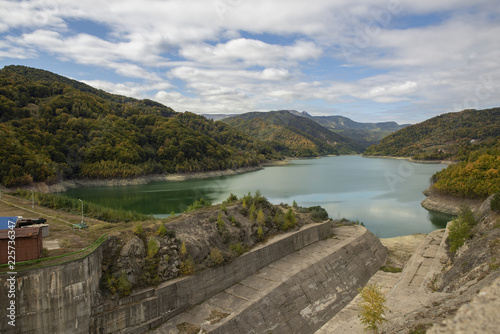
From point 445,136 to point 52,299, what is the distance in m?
172

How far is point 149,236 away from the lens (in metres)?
15.8

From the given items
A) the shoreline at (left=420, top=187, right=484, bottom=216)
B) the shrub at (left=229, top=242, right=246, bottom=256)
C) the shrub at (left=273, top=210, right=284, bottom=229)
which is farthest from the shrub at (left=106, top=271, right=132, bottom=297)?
the shoreline at (left=420, top=187, right=484, bottom=216)

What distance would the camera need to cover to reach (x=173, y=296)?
1405 centimetres

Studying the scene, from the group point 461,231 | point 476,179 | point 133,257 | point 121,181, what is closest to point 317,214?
point 461,231

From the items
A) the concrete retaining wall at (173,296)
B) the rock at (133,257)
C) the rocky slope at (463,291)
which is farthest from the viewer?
the rock at (133,257)

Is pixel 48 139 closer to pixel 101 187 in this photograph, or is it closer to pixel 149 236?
pixel 101 187

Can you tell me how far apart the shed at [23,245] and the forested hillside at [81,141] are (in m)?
44.5

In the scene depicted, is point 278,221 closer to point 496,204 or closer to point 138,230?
point 138,230

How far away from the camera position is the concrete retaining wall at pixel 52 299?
9758 mm

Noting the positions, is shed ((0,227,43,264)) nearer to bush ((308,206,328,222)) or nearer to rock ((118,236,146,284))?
rock ((118,236,146,284))

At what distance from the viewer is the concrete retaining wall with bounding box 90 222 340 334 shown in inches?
463

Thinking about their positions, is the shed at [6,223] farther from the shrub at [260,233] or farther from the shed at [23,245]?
the shrub at [260,233]

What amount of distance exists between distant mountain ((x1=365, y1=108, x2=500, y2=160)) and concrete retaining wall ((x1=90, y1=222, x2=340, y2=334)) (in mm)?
109069

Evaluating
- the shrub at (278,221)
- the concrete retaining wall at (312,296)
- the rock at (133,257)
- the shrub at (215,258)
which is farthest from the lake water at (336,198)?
the rock at (133,257)
